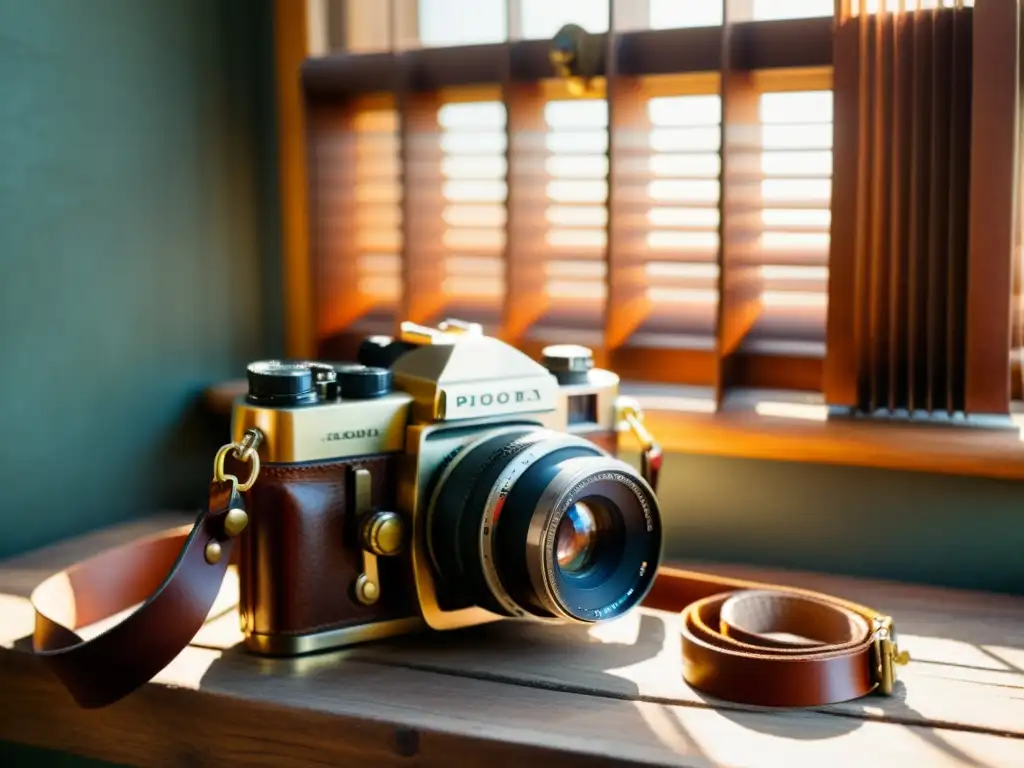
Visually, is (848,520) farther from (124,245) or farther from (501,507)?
(124,245)

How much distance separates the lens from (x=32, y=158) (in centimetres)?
118

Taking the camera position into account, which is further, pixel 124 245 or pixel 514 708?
pixel 124 245

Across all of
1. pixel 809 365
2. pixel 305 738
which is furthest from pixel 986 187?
pixel 305 738

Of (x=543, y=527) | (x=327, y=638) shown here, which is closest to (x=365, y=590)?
(x=327, y=638)

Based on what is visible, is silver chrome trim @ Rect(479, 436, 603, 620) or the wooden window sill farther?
the wooden window sill

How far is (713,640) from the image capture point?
3.02 feet

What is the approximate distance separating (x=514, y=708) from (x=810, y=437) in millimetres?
453

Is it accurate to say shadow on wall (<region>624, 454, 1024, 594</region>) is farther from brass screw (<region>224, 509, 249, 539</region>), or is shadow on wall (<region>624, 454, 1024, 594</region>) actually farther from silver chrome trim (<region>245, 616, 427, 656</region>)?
brass screw (<region>224, 509, 249, 539</region>)

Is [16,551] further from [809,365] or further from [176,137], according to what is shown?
[809,365]

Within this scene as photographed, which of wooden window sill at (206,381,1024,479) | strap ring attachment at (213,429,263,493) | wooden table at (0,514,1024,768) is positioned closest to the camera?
wooden table at (0,514,1024,768)

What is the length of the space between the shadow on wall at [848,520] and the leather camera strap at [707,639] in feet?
0.71

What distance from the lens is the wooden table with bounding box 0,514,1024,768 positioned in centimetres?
80

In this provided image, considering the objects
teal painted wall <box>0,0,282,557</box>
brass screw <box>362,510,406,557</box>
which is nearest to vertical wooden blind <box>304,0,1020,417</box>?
teal painted wall <box>0,0,282,557</box>

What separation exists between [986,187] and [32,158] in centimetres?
91
